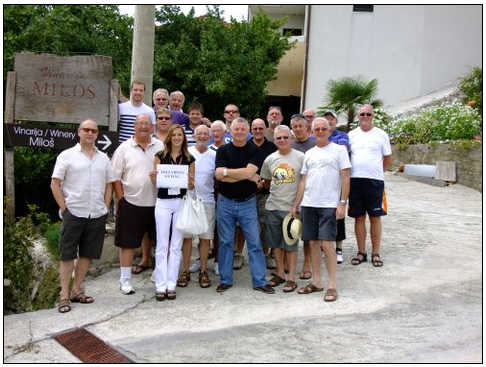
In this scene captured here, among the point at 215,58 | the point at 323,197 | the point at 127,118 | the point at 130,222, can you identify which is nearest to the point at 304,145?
the point at 323,197

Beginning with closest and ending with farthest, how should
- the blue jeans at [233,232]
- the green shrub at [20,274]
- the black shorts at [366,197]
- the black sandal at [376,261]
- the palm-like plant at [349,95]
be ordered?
1. the blue jeans at [233,232]
2. the black shorts at [366,197]
3. the black sandal at [376,261]
4. the green shrub at [20,274]
5. the palm-like plant at [349,95]

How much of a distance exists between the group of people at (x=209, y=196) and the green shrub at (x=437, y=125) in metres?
8.90

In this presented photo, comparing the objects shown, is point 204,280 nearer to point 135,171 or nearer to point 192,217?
point 192,217

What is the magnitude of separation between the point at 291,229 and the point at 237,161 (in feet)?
2.99

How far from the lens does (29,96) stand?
6.06m

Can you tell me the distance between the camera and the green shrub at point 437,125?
1298cm

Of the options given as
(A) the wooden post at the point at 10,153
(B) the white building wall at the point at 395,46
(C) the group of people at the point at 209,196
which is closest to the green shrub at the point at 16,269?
(A) the wooden post at the point at 10,153

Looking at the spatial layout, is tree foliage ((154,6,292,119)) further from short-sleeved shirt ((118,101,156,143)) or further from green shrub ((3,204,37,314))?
green shrub ((3,204,37,314))

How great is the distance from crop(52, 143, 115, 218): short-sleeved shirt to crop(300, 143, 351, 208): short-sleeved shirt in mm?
2106

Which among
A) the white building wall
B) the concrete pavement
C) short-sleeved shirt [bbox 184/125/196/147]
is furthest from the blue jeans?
the white building wall

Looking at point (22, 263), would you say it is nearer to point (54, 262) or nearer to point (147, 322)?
point (54, 262)

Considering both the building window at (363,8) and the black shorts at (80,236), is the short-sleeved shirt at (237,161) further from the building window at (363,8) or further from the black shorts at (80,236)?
the building window at (363,8)

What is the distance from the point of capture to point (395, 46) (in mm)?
18812

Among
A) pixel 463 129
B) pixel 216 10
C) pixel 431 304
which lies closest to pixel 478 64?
pixel 463 129
